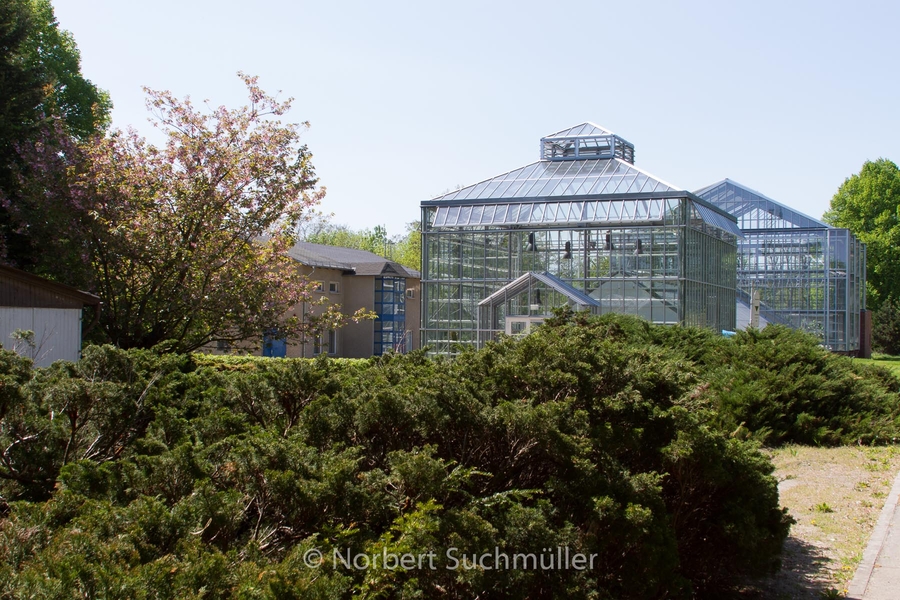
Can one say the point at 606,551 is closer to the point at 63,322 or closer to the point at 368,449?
the point at 368,449

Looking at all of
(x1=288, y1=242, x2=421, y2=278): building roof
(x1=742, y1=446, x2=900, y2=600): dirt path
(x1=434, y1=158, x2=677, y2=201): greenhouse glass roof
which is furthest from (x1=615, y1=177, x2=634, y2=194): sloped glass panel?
(x1=742, y1=446, x2=900, y2=600): dirt path

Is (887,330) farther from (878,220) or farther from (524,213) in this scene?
(524,213)

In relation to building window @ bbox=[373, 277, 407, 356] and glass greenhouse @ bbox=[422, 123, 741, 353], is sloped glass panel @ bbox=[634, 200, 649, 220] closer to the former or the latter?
glass greenhouse @ bbox=[422, 123, 741, 353]

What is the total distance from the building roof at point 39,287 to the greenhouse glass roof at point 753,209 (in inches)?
1420

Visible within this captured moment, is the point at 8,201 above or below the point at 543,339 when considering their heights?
above

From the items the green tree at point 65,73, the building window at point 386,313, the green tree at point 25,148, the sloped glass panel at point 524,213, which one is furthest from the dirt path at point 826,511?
the building window at point 386,313

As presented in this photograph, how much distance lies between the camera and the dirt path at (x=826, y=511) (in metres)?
6.85

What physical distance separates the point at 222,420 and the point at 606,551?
2.45 meters

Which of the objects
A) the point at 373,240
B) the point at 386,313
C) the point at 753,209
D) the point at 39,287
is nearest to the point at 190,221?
the point at 39,287

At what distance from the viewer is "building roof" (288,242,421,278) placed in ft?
124

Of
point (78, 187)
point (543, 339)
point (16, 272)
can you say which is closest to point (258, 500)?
point (543, 339)

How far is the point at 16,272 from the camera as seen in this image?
12852 mm

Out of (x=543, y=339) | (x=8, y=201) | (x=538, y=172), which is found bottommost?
(x=543, y=339)

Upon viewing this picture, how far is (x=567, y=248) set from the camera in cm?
2797
